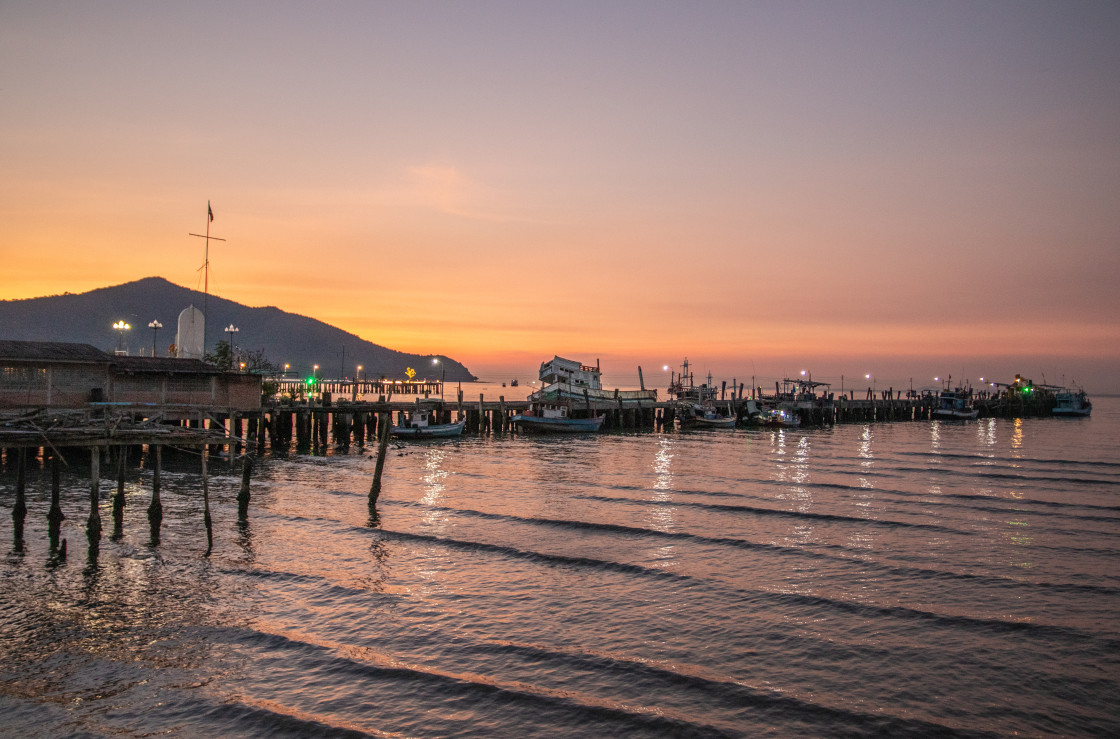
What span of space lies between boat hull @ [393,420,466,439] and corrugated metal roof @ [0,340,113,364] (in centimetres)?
2353

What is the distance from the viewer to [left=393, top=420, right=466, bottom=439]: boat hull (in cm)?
5791

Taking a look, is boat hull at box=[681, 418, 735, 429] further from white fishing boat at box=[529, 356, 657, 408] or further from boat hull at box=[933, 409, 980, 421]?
boat hull at box=[933, 409, 980, 421]

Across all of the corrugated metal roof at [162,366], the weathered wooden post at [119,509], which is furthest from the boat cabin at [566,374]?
the weathered wooden post at [119,509]

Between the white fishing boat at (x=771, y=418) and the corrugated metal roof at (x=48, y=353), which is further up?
the corrugated metal roof at (x=48, y=353)

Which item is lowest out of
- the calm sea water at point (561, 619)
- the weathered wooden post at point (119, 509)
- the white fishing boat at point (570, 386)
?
the calm sea water at point (561, 619)

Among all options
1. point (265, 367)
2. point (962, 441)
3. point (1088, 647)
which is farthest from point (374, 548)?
point (962, 441)

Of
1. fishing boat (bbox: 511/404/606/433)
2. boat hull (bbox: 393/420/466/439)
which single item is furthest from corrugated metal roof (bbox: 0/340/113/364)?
fishing boat (bbox: 511/404/606/433)

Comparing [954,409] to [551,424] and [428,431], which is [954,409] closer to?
[551,424]

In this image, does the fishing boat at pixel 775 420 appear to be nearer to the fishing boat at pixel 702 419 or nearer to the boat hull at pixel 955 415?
the fishing boat at pixel 702 419

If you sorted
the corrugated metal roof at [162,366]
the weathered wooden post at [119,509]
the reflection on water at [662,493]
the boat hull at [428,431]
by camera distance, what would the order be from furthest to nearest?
the boat hull at [428,431] → the corrugated metal roof at [162,366] → the reflection on water at [662,493] → the weathered wooden post at [119,509]

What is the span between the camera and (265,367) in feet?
161

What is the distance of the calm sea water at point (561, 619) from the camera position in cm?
1136

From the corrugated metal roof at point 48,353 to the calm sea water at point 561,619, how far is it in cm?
613

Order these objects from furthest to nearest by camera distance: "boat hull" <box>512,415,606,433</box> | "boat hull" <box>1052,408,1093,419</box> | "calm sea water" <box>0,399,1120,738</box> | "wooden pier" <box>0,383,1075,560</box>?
"boat hull" <box>1052,408,1093,419</box>, "boat hull" <box>512,415,606,433</box>, "wooden pier" <box>0,383,1075,560</box>, "calm sea water" <box>0,399,1120,738</box>
